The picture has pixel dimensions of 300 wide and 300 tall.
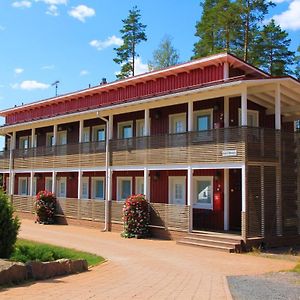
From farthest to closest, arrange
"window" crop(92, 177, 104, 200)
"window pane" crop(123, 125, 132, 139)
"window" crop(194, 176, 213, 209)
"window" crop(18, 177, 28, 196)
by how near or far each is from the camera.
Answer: "window" crop(18, 177, 28, 196)
"window" crop(92, 177, 104, 200)
"window pane" crop(123, 125, 132, 139)
"window" crop(194, 176, 213, 209)

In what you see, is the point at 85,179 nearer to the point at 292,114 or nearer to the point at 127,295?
the point at 292,114

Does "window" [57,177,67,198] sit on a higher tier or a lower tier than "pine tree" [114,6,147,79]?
lower

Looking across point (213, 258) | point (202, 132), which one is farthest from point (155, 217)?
point (213, 258)

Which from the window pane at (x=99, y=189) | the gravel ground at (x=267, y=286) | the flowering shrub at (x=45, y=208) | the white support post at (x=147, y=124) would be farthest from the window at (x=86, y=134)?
the gravel ground at (x=267, y=286)

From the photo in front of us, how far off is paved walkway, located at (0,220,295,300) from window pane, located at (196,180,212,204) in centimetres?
317

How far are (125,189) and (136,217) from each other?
522 cm

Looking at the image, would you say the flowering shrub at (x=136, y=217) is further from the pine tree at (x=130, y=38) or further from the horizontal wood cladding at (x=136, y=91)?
the pine tree at (x=130, y=38)

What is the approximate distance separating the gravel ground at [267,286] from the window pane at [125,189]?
1347 centimetres

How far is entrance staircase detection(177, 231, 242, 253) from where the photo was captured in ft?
52.7

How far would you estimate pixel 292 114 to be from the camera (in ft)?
71.1

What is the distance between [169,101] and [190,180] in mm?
3574

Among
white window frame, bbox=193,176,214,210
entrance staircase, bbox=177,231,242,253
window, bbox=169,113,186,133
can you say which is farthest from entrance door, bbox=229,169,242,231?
window, bbox=169,113,186,133

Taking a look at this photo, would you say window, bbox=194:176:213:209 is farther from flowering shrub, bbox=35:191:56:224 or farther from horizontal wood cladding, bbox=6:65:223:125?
flowering shrub, bbox=35:191:56:224

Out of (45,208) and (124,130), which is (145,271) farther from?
(45,208)
